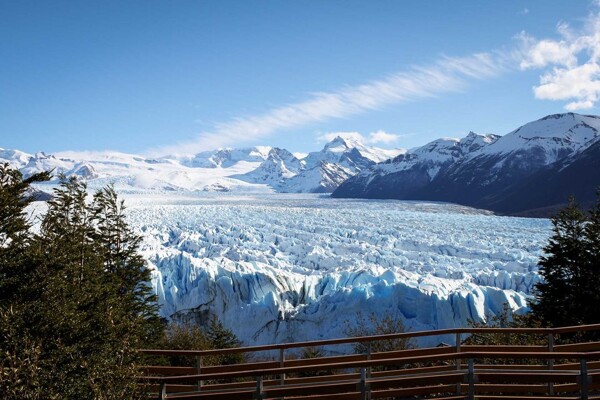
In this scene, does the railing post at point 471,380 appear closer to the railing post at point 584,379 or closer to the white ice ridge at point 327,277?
the railing post at point 584,379

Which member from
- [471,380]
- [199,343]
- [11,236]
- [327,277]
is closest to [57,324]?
[11,236]

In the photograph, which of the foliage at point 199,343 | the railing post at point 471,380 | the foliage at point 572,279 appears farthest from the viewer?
the foliage at point 199,343

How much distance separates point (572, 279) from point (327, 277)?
37.3 ft

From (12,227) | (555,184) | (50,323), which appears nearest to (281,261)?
(12,227)

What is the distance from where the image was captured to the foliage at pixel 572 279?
19.2 metres

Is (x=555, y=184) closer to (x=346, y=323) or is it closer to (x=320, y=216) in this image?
(x=320, y=216)

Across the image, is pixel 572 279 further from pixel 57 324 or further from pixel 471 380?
pixel 57 324

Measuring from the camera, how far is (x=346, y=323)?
2383 cm

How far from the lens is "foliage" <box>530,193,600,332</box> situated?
19203 millimetres

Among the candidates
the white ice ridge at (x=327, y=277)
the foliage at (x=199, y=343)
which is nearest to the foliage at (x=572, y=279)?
the white ice ridge at (x=327, y=277)

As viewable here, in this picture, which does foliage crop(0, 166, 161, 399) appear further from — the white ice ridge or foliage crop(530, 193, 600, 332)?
foliage crop(530, 193, 600, 332)

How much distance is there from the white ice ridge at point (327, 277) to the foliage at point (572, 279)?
126 inches

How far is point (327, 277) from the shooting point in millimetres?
27562

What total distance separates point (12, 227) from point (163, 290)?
13086 mm
